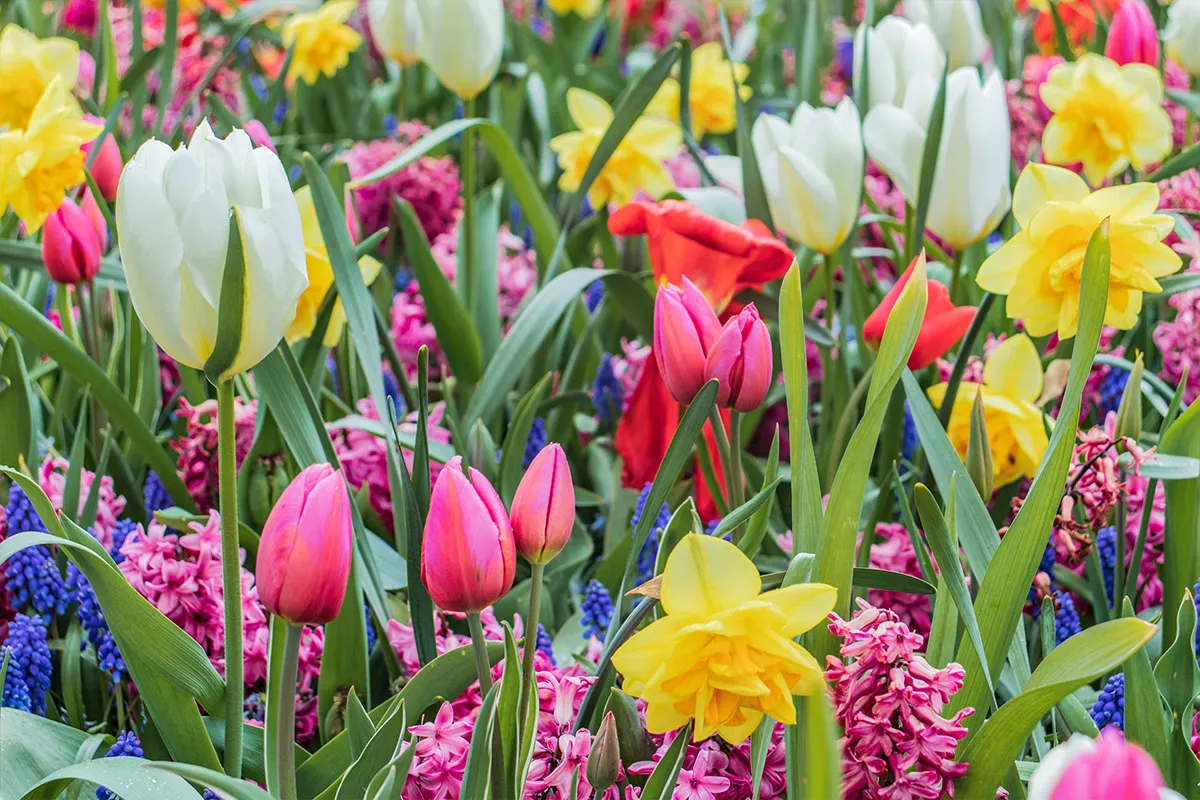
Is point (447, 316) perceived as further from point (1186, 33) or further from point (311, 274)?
point (1186, 33)

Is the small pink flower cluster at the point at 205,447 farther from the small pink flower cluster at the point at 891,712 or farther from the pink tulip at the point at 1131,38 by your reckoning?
the pink tulip at the point at 1131,38

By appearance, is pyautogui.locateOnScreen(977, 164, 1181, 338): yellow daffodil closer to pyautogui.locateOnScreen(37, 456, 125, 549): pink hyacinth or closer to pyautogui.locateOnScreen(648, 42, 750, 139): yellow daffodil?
pyautogui.locateOnScreen(37, 456, 125, 549): pink hyacinth

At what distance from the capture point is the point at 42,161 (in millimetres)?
991

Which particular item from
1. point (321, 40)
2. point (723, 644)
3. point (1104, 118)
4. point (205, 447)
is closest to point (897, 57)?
point (1104, 118)

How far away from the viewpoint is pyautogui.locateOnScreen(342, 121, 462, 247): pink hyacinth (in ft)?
5.44

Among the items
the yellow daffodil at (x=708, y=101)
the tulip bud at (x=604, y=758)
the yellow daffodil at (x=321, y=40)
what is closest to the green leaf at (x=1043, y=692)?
the tulip bud at (x=604, y=758)

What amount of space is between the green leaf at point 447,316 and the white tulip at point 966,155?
0.44m

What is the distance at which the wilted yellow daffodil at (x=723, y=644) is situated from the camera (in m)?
0.51

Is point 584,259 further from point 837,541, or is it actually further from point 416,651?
A: point 837,541

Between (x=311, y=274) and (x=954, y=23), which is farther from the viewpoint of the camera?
(x=954, y=23)

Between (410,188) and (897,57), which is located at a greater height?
(897,57)

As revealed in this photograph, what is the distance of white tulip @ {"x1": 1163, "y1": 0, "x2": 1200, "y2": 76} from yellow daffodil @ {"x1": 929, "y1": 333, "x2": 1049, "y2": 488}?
0.66 meters

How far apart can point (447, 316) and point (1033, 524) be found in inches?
27.1

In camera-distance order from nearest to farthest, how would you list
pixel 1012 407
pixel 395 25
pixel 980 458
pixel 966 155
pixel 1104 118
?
pixel 980 458 < pixel 1012 407 < pixel 966 155 < pixel 1104 118 < pixel 395 25
